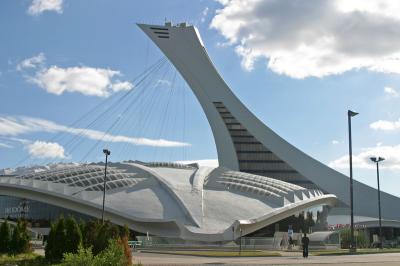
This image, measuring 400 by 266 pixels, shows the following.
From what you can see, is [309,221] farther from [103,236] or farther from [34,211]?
[103,236]

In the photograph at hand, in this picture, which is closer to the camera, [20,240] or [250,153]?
[20,240]

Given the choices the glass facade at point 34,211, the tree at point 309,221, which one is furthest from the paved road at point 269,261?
the tree at point 309,221

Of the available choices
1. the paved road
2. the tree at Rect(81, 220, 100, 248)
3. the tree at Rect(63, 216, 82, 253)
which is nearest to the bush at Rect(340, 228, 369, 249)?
the paved road

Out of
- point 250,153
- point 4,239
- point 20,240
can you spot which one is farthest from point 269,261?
point 250,153

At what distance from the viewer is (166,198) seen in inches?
1758

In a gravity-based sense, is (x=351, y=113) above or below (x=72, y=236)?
above

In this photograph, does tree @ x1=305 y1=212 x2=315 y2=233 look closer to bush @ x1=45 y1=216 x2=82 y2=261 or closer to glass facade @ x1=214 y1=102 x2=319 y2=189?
glass facade @ x1=214 y1=102 x2=319 y2=189

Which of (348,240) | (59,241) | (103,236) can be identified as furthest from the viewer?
(348,240)

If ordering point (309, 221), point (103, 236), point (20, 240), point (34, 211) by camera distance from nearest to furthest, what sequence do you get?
point (103, 236), point (20, 240), point (34, 211), point (309, 221)

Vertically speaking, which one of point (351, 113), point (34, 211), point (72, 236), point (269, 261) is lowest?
point (269, 261)

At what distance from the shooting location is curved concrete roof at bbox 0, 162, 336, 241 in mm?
41625

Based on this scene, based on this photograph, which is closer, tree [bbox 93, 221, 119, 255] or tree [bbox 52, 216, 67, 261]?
tree [bbox 93, 221, 119, 255]

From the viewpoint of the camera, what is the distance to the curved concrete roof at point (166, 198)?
41625mm

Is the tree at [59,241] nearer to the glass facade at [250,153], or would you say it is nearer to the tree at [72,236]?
the tree at [72,236]
